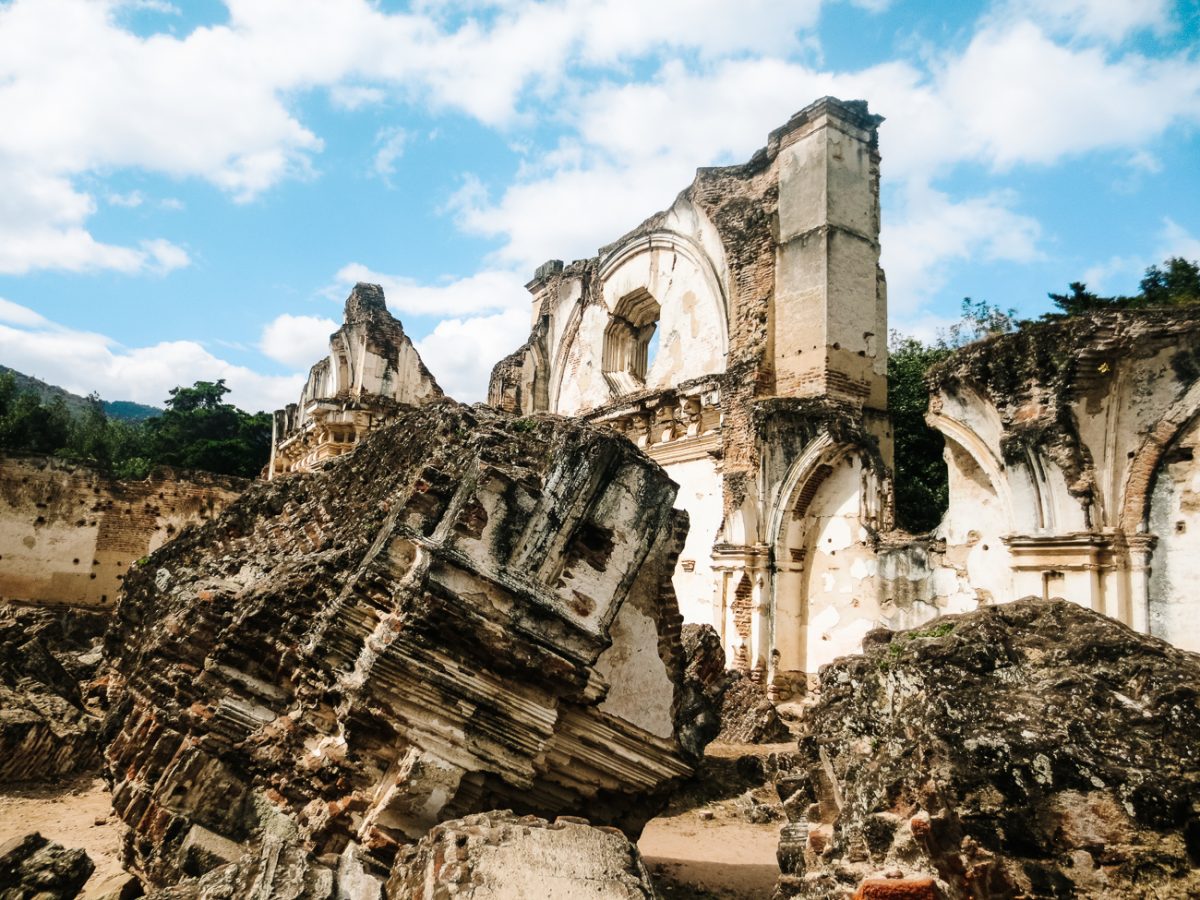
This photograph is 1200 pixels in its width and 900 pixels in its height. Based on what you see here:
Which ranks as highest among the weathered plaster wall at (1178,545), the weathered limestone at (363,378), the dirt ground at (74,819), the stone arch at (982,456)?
the weathered limestone at (363,378)

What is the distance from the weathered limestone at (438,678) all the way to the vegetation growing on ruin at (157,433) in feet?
78.6

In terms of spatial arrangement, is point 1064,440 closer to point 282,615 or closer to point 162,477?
point 282,615

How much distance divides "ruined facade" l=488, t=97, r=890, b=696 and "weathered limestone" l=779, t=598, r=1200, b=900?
748cm

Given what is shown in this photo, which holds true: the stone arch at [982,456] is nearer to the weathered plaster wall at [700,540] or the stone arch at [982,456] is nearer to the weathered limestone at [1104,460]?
the weathered limestone at [1104,460]

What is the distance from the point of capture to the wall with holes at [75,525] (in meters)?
18.9

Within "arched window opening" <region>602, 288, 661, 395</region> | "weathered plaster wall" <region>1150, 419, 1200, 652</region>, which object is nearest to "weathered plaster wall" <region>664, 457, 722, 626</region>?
"arched window opening" <region>602, 288, 661, 395</region>

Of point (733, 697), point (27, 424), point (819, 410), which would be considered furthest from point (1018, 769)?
point (27, 424)

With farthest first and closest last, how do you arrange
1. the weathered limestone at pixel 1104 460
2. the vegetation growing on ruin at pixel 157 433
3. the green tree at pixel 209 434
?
the green tree at pixel 209 434 → the vegetation growing on ruin at pixel 157 433 → the weathered limestone at pixel 1104 460

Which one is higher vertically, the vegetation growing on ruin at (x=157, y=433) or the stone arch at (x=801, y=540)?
the vegetation growing on ruin at (x=157, y=433)

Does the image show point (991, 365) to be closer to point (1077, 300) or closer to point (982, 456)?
point (982, 456)

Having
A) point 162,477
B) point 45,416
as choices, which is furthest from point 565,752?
point 45,416

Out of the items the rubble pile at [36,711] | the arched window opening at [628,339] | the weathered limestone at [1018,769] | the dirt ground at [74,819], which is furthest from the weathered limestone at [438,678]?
the arched window opening at [628,339]

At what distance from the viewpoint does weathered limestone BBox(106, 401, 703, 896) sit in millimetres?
4266

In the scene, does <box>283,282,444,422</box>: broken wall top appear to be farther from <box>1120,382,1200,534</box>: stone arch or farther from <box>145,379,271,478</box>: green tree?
<box>145,379,271,478</box>: green tree
